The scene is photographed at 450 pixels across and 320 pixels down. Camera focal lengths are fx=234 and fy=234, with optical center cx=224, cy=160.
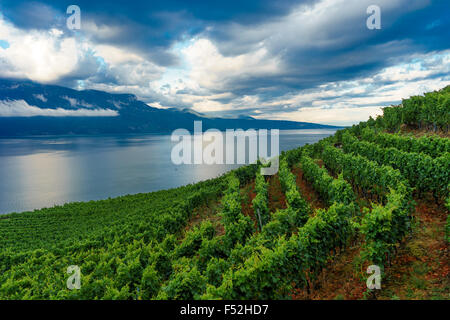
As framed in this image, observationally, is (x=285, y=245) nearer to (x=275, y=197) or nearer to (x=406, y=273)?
(x=406, y=273)

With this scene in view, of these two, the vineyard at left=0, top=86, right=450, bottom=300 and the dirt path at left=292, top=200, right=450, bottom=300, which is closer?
the dirt path at left=292, top=200, right=450, bottom=300

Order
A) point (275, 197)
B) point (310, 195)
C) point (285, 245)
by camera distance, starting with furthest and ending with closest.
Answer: point (275, 197), point (310, 195), point (285, 245)

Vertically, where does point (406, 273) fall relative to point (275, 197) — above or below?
above

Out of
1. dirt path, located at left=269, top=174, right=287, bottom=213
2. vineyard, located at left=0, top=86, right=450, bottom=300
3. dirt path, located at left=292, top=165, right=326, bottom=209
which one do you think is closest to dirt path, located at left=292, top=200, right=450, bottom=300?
vineyard, located at left=0, top=86, right=450, bottom=300

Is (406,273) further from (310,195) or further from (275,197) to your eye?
(275,197)

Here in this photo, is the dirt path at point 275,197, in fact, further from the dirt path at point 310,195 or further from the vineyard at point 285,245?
the dirt path at point 310,195

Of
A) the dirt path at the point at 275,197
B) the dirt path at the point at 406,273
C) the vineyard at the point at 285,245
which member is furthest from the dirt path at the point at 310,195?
the dirt path at the point at 406,273

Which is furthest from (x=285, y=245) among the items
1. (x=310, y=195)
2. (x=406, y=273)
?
(x=310, y=195)

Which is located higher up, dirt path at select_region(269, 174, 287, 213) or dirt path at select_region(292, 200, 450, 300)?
dirt path at select_region(292, 200, 450, 300)

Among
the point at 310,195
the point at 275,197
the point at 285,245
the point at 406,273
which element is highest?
the point at 285,245

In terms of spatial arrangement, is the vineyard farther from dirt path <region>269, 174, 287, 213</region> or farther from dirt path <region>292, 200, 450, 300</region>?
dirt path <region>269, 174, 287, 213</region>

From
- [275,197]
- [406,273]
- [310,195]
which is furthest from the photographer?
[275,197]

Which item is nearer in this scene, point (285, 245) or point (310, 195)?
point (285, 245)

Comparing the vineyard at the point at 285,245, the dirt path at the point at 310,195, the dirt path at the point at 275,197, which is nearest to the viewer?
the vineyard at the point at 285,245
